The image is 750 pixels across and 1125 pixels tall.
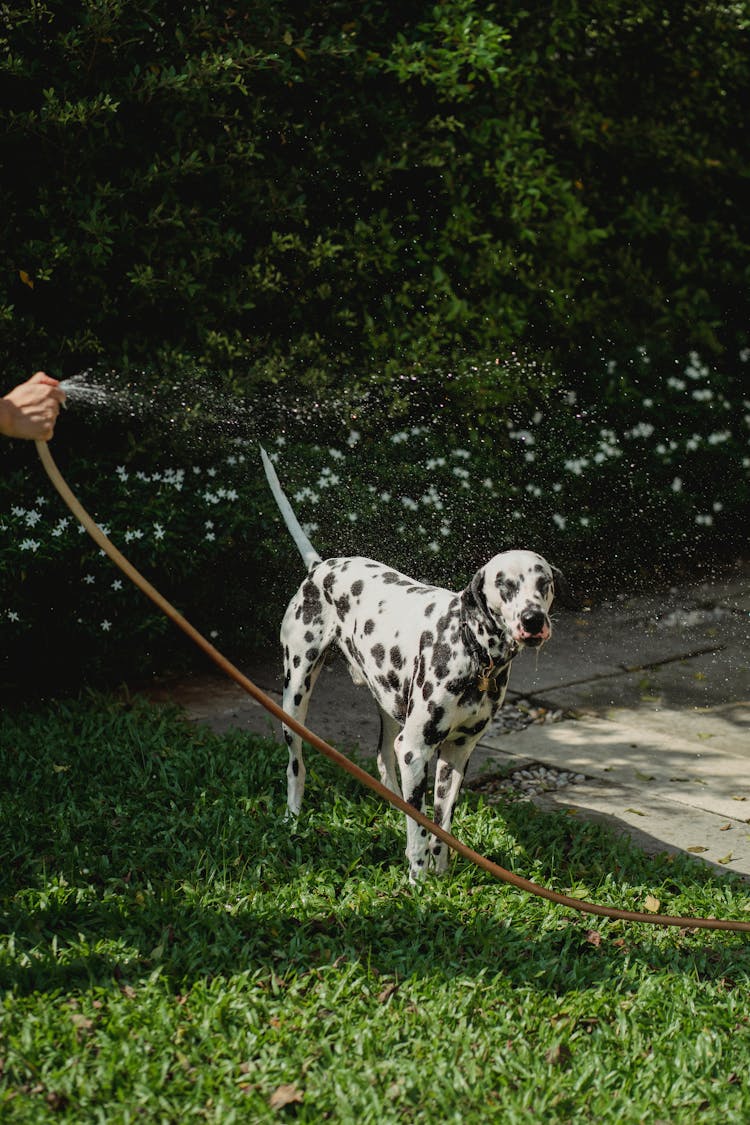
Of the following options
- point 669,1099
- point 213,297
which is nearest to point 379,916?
point 669,1099

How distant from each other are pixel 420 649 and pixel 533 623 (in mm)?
595

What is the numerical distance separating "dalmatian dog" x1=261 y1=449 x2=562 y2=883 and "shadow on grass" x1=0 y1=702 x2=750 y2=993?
0.75 ft

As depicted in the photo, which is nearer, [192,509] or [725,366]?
[192,509]

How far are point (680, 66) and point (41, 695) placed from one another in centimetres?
731

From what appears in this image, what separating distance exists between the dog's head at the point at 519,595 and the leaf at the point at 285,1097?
1.46 meters

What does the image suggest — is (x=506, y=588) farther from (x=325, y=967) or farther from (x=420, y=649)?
(x=325, y=967)

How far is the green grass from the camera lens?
3.24 meters

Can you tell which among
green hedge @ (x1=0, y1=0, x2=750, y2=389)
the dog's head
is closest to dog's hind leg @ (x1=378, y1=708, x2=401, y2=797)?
the dog's head

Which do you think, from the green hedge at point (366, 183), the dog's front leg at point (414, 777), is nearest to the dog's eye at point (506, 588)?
the dog's front leg at point (414, 777)

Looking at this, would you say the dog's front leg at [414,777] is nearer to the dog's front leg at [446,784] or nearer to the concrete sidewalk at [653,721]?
the dog's front leg at [446,784]

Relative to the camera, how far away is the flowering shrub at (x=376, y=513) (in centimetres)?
618

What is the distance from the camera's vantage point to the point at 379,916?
415 cm

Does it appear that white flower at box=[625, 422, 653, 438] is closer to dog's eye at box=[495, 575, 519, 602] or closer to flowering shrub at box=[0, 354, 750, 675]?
flowering shrub at box=[0, 354, 750, 675]

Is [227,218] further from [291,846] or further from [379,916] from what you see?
[379,916]
